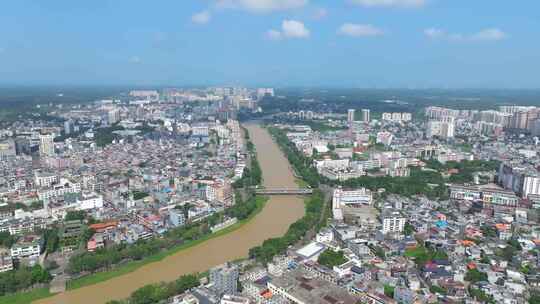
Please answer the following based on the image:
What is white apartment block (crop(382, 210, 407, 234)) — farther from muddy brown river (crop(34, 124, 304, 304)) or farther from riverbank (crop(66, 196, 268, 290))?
riverbank (crop(66, 196, 268, 290))

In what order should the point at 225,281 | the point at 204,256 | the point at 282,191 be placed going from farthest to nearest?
the point at 282,191 → the point at 204,256 → the point at 225,281

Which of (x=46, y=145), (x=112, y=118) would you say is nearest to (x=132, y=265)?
(x=46, y=145)

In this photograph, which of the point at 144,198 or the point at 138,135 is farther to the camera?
the point at 138,135

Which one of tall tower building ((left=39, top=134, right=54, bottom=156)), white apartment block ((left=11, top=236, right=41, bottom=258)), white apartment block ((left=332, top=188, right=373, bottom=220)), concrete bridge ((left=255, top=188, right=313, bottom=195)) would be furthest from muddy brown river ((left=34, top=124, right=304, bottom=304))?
tall tower building ((left=39, top=134, right=54, bottom=156))

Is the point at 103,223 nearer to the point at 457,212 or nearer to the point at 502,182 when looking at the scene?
the point at 457,212

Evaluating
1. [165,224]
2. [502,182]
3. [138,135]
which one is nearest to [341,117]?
[138,135]

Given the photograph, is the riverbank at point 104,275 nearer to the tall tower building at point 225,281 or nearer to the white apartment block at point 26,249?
the white apartment block at point 26,249

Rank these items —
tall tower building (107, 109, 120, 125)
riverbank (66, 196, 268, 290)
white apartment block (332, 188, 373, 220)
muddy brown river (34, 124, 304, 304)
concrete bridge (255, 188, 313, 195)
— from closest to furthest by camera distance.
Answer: muddy brown river (34, 124, 304, 304) → riverbank (66, 196, 268, 290) → white apartment block (332, 188, 373, 220) → concrete bridge (255, 188, 313, 195) → tall tower building (107, 109, 120, 125)

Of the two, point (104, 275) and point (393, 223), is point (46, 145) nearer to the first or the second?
point (104, 275)
